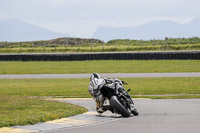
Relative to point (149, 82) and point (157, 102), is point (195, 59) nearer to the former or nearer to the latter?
point (149, 82)

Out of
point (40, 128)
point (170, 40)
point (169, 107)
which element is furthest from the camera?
point (170, 40)

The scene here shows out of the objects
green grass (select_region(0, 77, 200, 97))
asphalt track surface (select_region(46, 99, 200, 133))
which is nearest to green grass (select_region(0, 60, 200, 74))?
green grass (select_region(0, 77, 200, 97))

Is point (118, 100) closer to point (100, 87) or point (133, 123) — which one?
point (100, 87)

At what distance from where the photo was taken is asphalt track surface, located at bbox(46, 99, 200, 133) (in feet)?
38.0

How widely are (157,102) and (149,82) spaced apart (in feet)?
32.9

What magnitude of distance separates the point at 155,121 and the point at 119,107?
4.23 feet

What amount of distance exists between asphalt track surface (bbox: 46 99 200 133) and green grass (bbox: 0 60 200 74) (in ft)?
70.5

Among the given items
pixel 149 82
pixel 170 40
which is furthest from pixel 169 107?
pixel 170 40

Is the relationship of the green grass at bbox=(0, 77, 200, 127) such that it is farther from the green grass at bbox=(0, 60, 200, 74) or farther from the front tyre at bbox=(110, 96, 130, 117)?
the green grass at bbox=(0, 60, 200, 74)

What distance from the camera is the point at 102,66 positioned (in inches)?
1731

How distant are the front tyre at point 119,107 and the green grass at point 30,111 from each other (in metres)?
1.31

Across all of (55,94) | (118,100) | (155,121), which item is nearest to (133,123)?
(155,121)

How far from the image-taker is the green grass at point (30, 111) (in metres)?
13.1

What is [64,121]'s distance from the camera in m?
13.3
